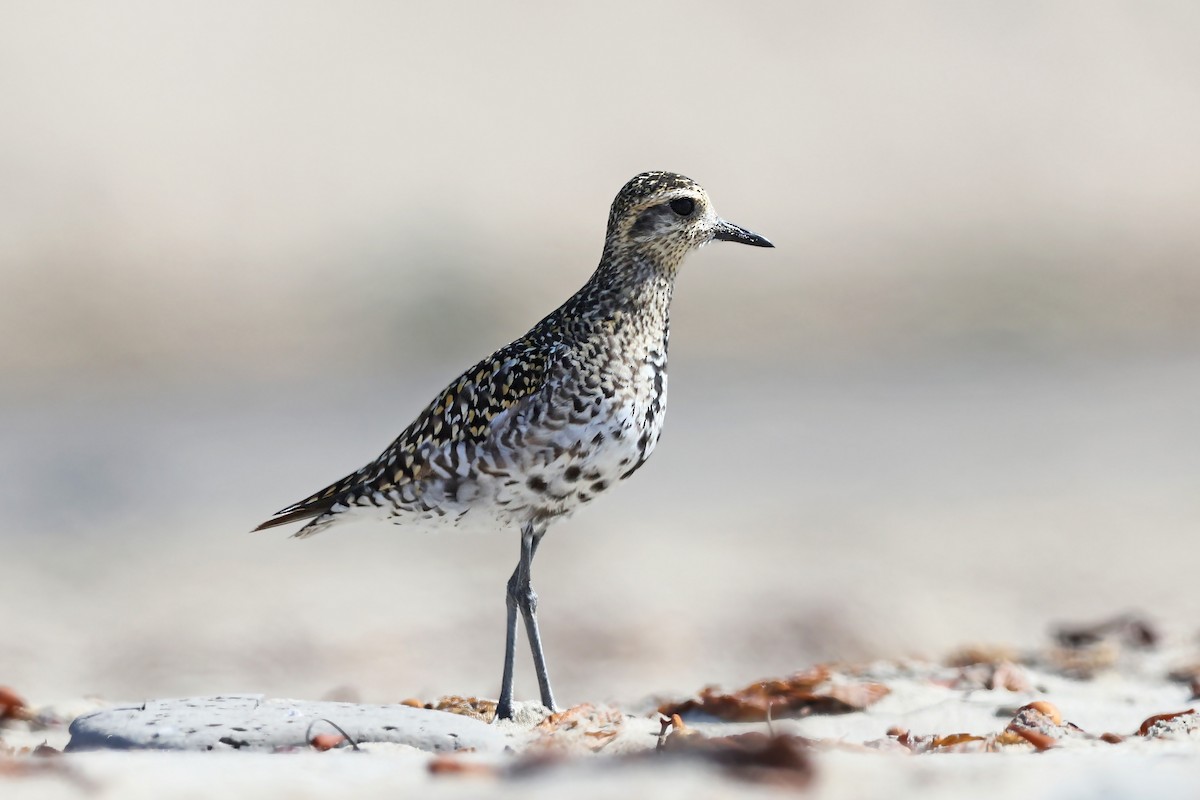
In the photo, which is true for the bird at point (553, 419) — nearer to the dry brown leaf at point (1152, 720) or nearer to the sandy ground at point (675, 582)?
the sandy ground at point (675, 582)

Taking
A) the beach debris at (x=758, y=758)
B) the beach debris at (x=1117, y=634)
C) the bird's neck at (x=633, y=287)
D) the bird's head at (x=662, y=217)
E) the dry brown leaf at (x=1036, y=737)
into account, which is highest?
the bird's head at (x=662, y=217)

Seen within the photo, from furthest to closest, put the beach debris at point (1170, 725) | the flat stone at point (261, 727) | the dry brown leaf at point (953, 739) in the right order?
the beach debris at point (1170, 725) < the dry brown leaf at point (953, 739) < the flat stone at point (261, 727)

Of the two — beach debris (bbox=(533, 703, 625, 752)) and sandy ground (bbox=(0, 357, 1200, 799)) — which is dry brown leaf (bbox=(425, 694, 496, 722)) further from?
sandy ground (bbox=(0, 357, 1200, 799))

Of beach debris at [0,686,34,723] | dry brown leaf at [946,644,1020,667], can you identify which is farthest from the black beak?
beach debris at [0,686,34,723]

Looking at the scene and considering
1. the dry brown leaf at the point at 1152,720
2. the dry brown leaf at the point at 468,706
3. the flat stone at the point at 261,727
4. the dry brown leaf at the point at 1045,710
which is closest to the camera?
the flat stone at the point at 261,727

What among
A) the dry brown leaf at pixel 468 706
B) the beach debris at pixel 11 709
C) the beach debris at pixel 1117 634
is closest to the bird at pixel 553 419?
the dry brown leaf at pixel 468 706

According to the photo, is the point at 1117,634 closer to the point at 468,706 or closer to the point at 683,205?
the point at 683,205

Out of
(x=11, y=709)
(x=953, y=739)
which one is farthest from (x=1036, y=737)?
(x=11, y=709)
